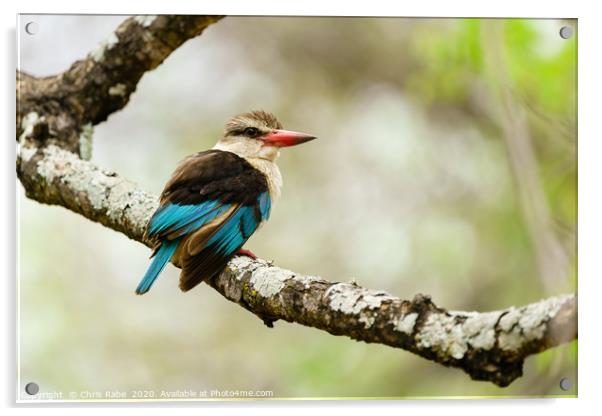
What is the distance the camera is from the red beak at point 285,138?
112 inches

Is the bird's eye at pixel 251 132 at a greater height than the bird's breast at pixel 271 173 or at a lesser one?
greater

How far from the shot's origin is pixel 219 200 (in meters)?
2.53

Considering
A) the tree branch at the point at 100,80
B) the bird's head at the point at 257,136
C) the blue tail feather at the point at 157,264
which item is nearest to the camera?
the blue tail feather at the point at 157,264

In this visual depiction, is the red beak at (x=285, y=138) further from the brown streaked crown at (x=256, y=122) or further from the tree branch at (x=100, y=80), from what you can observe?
Answer: the tree branch at (x=100, y=80)

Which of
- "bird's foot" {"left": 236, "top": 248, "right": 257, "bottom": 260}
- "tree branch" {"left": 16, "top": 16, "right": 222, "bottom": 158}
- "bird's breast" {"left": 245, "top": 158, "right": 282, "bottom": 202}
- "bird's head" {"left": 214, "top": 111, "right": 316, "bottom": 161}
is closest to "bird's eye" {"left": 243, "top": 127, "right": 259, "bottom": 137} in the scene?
"bird's head" {"left": 214, "top": 111, "right": 316, "bottom": 161}

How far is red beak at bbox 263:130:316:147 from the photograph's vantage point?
2840mm

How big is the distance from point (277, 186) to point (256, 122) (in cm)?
28

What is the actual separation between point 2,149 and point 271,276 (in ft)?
3.84

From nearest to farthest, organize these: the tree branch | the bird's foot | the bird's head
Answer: the bird's foot → the tree branch → the bird's head

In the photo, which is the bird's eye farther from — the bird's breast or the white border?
the white border

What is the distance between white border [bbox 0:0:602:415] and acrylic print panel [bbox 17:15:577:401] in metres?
0.04

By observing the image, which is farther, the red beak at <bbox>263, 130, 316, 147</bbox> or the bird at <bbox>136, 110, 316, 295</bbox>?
the red beak at <bbox>263, 130, 316, 147</bbox>
